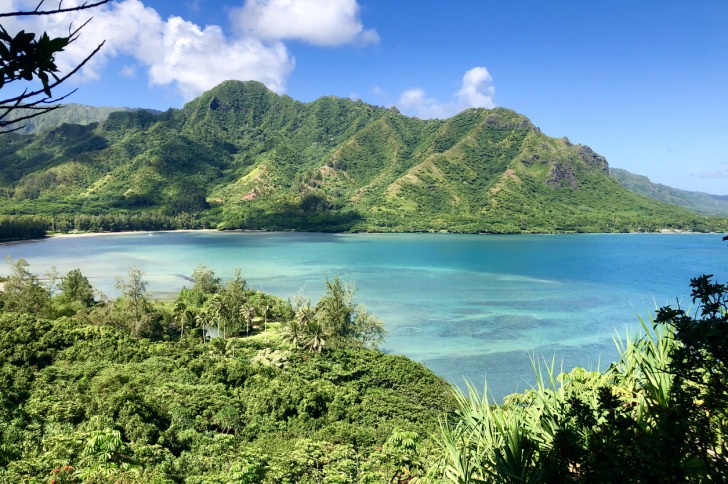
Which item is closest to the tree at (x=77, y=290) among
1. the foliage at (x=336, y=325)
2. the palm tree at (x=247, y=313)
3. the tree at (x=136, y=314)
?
the tree at (x=136, y=314)

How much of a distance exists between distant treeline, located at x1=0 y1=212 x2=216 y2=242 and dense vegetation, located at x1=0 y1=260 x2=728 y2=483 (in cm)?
9824

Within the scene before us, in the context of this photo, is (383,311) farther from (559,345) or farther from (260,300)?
(559,345)

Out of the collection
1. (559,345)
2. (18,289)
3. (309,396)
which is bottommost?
(559,345)

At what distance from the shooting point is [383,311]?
59594 millimetres

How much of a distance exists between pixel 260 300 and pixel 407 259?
5654 centimetres

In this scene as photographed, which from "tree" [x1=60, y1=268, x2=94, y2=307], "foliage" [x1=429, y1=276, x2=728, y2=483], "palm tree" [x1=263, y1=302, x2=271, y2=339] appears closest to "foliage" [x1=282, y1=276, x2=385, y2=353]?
"palm tree" [x1=263, y1=302, x2=271, y2=339]

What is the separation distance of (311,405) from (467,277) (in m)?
64.3

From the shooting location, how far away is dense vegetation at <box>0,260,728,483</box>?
4.05 metres

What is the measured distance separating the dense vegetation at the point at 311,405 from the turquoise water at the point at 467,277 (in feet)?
28.0

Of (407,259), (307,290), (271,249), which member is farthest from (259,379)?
(271,249)

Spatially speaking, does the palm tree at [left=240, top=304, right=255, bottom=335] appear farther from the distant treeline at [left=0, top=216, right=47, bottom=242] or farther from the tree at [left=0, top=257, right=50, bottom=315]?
the distant treeline at [left=0, top=216, right=47, bottom=242]

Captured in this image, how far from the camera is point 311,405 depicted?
24719 millimetres

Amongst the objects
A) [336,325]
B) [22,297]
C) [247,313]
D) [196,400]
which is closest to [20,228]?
[22,297]

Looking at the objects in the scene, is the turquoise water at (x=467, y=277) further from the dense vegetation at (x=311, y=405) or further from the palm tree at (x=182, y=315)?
the palm tree at (x=182, y=315)
